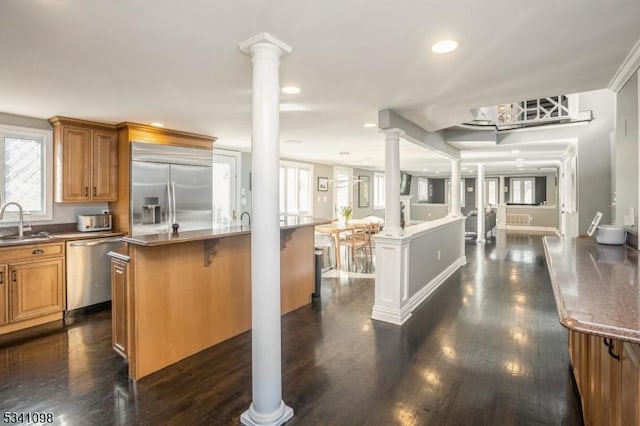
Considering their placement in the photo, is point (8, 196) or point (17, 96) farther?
point (8, 196)

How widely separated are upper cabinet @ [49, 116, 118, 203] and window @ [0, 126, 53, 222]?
5.0 inches

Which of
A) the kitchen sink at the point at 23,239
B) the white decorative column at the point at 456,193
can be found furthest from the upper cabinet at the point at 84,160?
the white decorative column at the point at 456,193

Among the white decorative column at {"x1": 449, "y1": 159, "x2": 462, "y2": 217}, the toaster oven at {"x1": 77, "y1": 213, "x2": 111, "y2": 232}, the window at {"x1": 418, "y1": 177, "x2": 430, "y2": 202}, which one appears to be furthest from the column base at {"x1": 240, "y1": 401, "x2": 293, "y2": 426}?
the window at {"x1": 418, "y1": 177, "x2": 430, "y2": 202}

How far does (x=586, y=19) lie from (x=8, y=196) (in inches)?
204

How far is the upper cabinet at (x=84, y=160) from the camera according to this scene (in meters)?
3.85

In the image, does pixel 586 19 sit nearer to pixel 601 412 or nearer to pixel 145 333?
pixel 601 412

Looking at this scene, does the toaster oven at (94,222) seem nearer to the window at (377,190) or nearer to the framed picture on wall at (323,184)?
the framed picture on wall at (323,184)

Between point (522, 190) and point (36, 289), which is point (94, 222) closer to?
point (36, 289)

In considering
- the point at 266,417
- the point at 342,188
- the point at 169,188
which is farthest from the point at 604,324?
the point at 342,188

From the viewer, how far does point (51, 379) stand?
2.41 meters

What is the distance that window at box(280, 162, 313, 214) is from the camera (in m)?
7.68

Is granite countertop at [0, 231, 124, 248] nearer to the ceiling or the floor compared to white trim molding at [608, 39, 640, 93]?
nearer to the floor

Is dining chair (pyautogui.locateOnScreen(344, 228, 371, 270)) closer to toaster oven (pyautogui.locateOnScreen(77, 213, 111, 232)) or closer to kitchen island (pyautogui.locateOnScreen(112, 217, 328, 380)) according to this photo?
kitchen island (pyautogui.locateOnScreen(112, 217, 328, 380))

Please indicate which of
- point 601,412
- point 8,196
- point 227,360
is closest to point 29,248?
point 8,196
